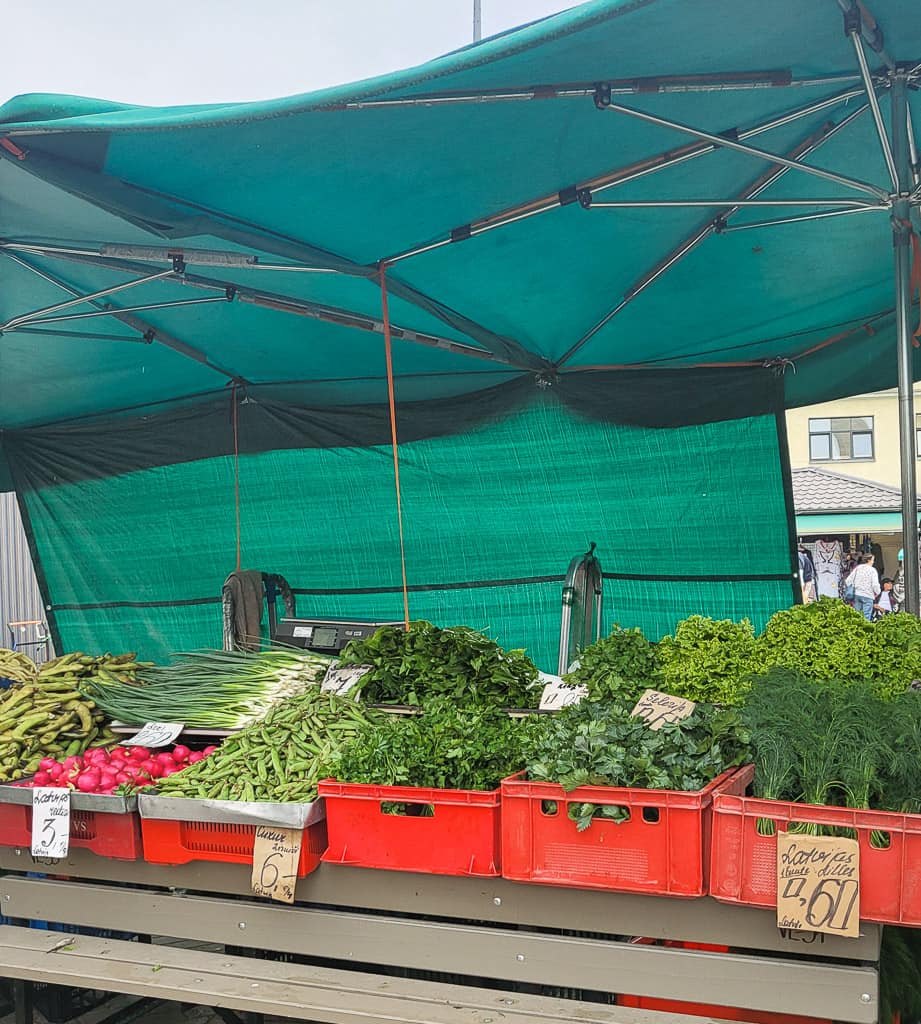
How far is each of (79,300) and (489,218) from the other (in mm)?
2205

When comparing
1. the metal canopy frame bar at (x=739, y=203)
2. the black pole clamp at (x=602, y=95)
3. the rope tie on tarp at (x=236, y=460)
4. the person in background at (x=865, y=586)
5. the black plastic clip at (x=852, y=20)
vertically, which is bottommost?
the person in background at (x=865, y=586)

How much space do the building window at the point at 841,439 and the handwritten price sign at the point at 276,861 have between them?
23756mm

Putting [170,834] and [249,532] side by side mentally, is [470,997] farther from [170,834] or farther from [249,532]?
[249,532]

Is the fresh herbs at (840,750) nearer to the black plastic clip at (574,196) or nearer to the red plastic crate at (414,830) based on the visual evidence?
the red plastic crate at (414,830)

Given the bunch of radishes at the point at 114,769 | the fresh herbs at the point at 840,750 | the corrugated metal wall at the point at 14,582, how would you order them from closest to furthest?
the fresh herbs at the point at 840,750 → the bunch of radishes at the point at 114,769 → the corrugated metal wall at the point at 14,582

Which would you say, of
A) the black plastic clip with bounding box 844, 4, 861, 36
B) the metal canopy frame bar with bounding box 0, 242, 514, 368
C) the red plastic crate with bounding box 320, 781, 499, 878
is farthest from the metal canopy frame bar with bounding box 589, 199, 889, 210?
the red plastic crate with bounding box 320, 781, 499, 878

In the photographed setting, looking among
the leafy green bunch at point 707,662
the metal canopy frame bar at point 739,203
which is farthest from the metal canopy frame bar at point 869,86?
the leafy green bunch at point 707,662

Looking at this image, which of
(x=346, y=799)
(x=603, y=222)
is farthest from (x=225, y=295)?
(x=346, y=799)

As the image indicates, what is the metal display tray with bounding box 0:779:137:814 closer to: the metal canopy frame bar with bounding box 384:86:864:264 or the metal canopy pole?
the metal canopy frame bar with bounding box 384:86:864:264

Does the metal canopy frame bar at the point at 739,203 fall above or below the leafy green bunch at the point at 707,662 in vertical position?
above

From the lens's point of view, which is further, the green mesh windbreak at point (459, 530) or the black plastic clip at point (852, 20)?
the green mesh windbreak at point (459, 530)

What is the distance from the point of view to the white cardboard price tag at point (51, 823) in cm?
317

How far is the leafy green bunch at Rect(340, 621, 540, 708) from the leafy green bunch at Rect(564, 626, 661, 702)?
0.87ft

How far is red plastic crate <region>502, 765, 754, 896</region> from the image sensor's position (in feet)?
7.89
